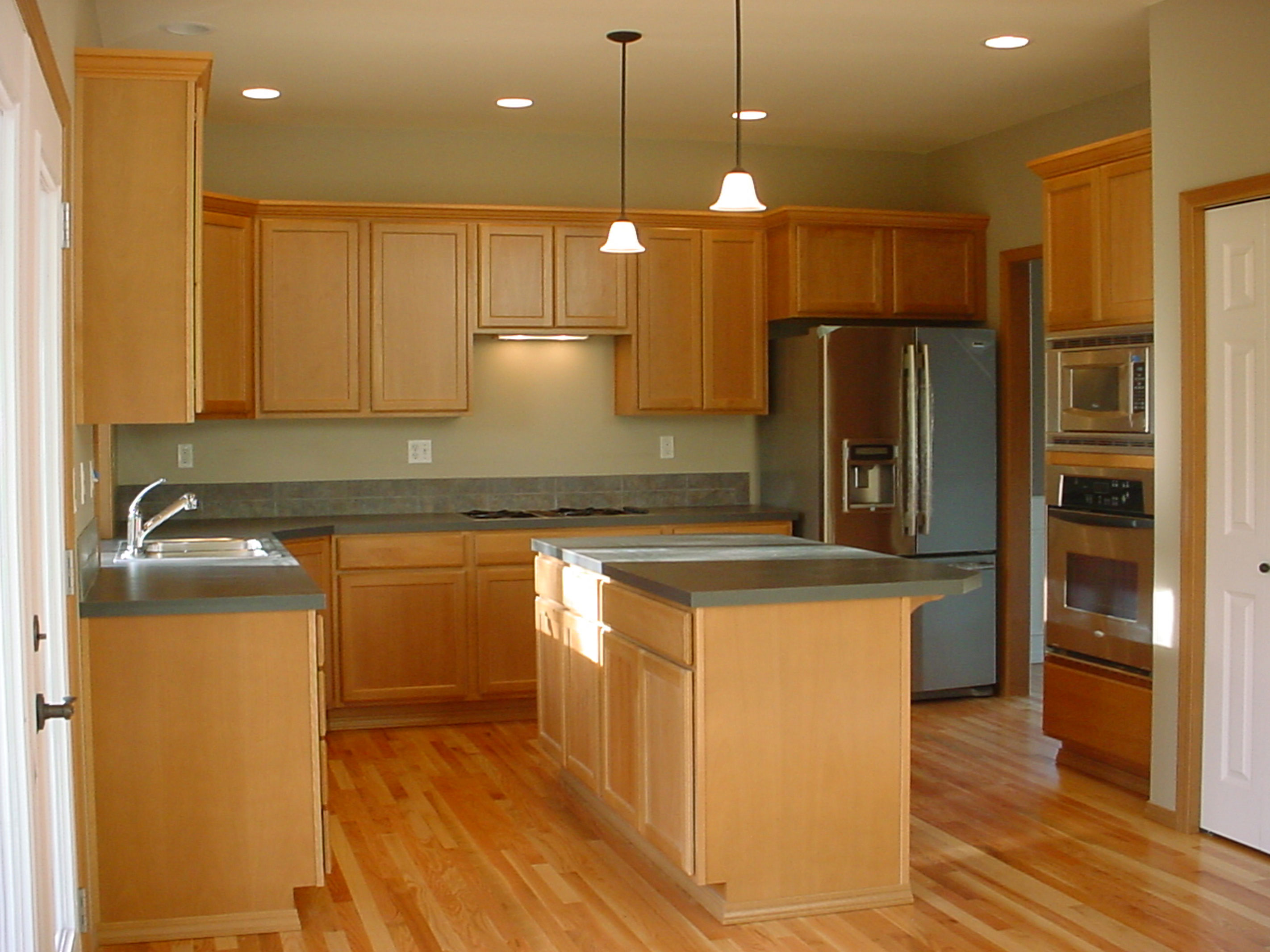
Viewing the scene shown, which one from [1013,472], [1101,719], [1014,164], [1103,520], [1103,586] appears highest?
[1014,164]

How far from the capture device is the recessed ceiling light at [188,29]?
446cm

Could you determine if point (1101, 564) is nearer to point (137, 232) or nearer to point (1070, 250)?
point (1070, 250)

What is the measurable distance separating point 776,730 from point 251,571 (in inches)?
61.8

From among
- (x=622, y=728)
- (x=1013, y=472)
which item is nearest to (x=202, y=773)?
(x=622, y=728)

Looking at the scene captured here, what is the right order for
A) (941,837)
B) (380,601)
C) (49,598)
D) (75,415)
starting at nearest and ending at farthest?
1. (49,598)
2. (75,415)
3. (941,837)
4. (380,601)

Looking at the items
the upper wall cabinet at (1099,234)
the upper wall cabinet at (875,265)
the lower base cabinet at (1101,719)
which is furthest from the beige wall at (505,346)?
the lower base cabinet at (1101,719)

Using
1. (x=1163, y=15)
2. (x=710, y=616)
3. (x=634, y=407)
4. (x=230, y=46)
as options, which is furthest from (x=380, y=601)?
(x=1163, y=15)

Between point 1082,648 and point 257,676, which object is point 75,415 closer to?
point 257,676

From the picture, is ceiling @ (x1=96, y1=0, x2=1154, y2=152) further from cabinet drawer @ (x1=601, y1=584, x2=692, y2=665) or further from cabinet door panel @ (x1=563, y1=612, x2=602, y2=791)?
cabinet door panel @ (x1=563, y1=612, x2=602, y2=791)

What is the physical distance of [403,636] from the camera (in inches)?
225

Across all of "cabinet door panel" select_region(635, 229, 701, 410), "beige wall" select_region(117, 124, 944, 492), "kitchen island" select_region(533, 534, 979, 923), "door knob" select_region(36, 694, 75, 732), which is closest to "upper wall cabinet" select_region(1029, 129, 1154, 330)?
"kitchen island" select_region(533, 534, 979, 923)

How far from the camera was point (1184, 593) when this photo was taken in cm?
419

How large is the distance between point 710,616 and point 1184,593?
5.62ft

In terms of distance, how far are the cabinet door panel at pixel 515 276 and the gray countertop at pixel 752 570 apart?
1.64 meters
